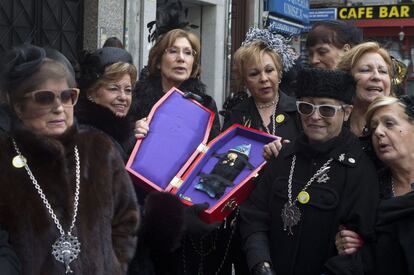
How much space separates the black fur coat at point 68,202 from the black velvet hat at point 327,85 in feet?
3.36

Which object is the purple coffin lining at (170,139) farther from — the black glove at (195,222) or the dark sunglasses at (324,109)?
the dark sunglasses at (324,109)

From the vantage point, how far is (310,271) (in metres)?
2.99

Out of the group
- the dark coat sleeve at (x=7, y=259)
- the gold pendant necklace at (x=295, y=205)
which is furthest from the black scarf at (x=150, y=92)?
the dark coat sleeve at (x=7, y=259)

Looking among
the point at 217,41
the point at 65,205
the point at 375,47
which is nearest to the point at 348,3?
the point at 217,41

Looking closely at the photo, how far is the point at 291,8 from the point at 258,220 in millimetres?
11784

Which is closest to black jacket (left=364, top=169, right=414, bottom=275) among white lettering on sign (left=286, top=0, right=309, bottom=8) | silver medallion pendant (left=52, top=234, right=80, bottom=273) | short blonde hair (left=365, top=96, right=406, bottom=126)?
short blonde hair (left=365, top=96, right=406, bottom=126)

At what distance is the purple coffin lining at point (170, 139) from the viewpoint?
11.4 ft

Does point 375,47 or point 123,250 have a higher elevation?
point 375,47

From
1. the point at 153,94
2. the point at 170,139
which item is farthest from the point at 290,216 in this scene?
the point at 153,94

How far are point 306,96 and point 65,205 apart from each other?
1.31m

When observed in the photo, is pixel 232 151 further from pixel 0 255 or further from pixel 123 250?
pixel 0 255

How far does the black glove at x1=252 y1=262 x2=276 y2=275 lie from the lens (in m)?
2.99

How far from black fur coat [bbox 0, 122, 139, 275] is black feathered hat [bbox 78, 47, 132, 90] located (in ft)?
2.62

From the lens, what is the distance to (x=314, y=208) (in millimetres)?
2998
